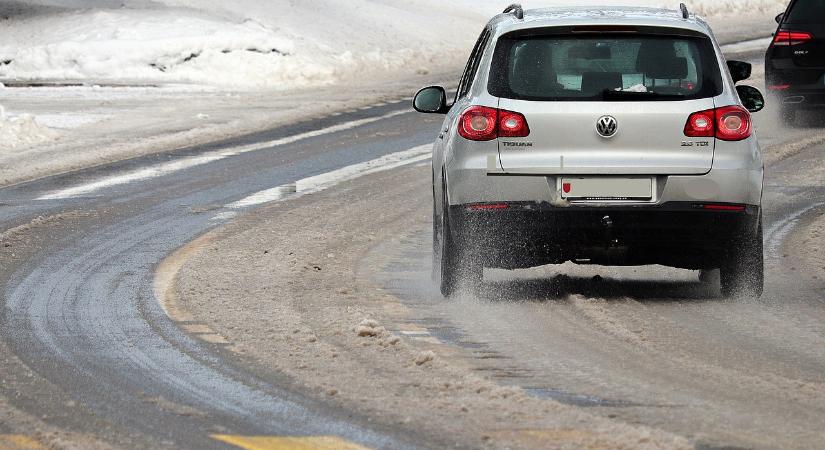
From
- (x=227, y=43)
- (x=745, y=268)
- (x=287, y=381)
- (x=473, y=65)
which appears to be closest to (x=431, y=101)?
(x=473, y=65)

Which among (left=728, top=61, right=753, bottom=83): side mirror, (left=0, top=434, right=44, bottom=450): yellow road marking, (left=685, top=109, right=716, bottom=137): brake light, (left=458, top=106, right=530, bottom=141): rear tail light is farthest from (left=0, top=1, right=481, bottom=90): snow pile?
(left=0, top=434, right=44, bottom=450): yellow road marking

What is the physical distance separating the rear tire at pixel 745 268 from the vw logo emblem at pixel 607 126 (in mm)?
891

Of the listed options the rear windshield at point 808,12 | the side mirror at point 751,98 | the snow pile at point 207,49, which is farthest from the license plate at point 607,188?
the snow pile at point 207,49

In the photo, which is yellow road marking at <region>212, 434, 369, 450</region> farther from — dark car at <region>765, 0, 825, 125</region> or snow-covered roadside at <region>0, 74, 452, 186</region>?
dark car at <region>765, 0, 825, 125</region>

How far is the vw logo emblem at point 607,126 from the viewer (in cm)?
893

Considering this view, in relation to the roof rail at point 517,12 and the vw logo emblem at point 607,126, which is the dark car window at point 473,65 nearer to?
the roof rail at point 517,12

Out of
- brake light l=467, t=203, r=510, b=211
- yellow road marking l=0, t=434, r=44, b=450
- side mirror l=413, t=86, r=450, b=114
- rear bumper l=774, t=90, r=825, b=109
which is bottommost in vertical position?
rear bumper l=774, t=90, r=825, b=109

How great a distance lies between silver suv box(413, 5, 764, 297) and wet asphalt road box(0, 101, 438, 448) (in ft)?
5.95

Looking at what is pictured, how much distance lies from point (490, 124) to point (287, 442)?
3441 millimetres

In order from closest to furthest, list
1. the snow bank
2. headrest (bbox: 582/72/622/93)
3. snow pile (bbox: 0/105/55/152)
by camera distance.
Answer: headrest (bbox: 582/72/622/93) → snow pile (bbox: 0/105/55/152) → the snow bank

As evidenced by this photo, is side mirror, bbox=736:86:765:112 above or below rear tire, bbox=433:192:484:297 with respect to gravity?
above

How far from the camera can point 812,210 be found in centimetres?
1359

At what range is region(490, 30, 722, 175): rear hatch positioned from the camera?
8.93 metres

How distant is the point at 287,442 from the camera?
235 inches
